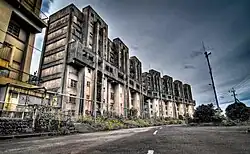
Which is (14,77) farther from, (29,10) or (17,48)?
(29,10)

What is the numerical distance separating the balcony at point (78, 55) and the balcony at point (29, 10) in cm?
791

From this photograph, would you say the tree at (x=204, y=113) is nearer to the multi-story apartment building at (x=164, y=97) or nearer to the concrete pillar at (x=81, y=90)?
the concrete pillar at (x=81, y=90)

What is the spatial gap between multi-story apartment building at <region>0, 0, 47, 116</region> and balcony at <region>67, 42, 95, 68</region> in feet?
25.9

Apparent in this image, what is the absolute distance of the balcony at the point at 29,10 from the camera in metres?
15.6

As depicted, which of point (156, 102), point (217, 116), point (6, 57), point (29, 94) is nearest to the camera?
point (6, 57)

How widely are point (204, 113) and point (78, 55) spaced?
75.8 feet

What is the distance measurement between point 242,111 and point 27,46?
32.4 metres

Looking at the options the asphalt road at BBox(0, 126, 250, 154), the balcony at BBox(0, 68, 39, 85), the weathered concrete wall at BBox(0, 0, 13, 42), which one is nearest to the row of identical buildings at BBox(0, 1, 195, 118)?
the balcony at BBox(0, 68, 39, 85)

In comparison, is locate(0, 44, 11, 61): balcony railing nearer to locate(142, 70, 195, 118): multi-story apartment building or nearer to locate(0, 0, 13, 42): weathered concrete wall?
A: locate(0, 0, 13, 42): weathered concrete wall

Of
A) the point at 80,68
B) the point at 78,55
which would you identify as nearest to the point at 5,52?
the point at 78,55

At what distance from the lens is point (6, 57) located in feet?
46.0

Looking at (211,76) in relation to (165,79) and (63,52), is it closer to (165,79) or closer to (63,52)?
(63,52)

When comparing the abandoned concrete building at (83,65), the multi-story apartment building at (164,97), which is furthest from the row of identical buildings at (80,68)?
the multi-story apartment building at (164,97)

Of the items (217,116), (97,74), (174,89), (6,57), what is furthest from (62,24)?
(174,89)
